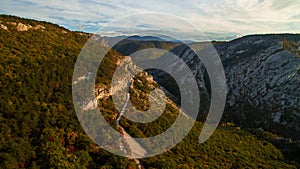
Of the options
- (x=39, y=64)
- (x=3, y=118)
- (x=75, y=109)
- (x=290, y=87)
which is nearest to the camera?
(x=3, y=118)

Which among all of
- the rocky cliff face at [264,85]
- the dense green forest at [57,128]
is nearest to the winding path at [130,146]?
the dense green forest at [57,128]

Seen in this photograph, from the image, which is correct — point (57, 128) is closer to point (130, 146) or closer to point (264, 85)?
point (130, 146)

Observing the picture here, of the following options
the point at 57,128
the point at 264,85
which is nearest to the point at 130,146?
the point at 57,128

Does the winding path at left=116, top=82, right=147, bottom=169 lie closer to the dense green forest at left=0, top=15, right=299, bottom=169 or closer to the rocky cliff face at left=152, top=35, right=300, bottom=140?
the dense green forest at left=0, top=15, right=299, bottom=169

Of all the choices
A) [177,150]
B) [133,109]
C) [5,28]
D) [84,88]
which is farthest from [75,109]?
[5,28]

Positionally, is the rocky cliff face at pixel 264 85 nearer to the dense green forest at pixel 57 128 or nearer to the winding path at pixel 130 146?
the dense green forest at pixel 57 128

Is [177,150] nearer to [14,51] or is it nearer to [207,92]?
[14,51]
